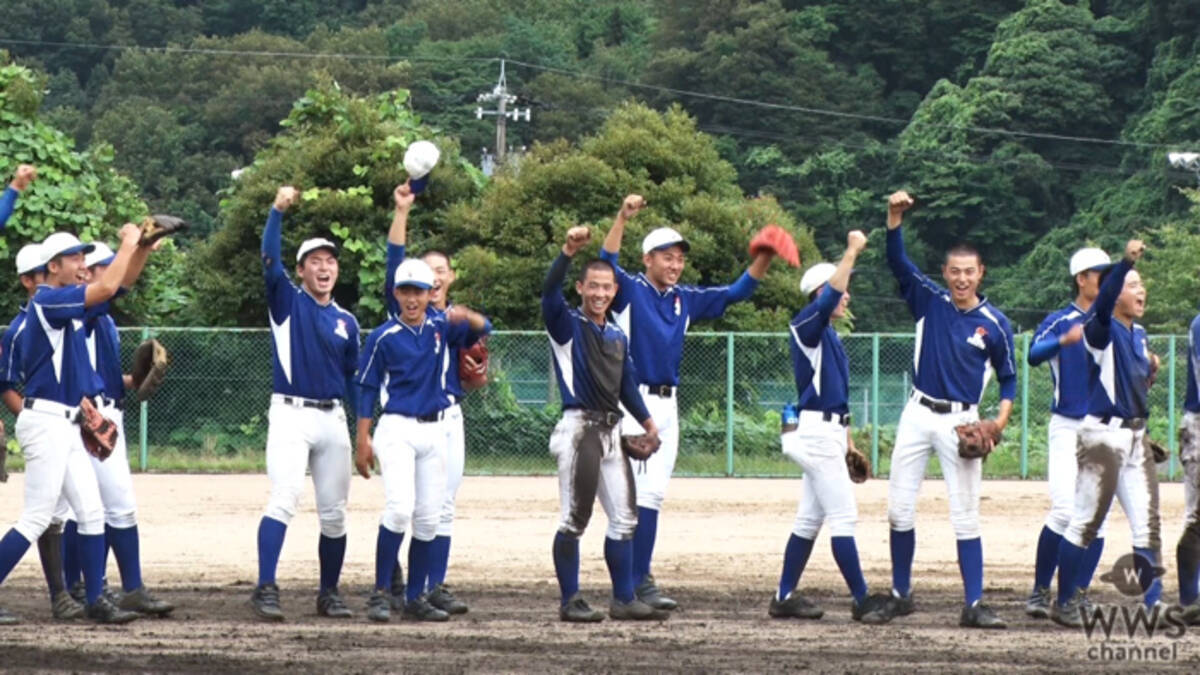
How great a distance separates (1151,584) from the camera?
38.6 feet

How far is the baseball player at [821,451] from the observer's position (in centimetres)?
1180

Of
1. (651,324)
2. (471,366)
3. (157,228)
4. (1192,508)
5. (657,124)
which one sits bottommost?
(1192,508)

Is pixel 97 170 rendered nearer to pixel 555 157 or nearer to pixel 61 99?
pixel 555 157

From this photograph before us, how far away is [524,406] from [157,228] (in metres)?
15.7

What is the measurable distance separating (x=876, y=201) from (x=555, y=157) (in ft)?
111

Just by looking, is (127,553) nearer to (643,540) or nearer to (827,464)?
(643,540)

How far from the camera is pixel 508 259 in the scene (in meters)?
29.2

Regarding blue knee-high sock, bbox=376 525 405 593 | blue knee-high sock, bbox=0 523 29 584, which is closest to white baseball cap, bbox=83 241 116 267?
blue knee-high sock, bbox=0 523 29 584

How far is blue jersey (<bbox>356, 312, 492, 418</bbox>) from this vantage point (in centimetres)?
1168

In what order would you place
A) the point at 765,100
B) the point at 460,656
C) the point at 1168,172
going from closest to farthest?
1. the point at 460,656
2. the point at 1168,172
3. the point at 765,100

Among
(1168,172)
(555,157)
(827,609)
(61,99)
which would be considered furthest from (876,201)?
(827,609)

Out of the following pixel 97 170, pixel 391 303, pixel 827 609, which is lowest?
pixel 827 609

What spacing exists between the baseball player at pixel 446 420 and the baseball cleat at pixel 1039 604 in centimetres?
332

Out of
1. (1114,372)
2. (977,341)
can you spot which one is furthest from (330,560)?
(1114,372)
